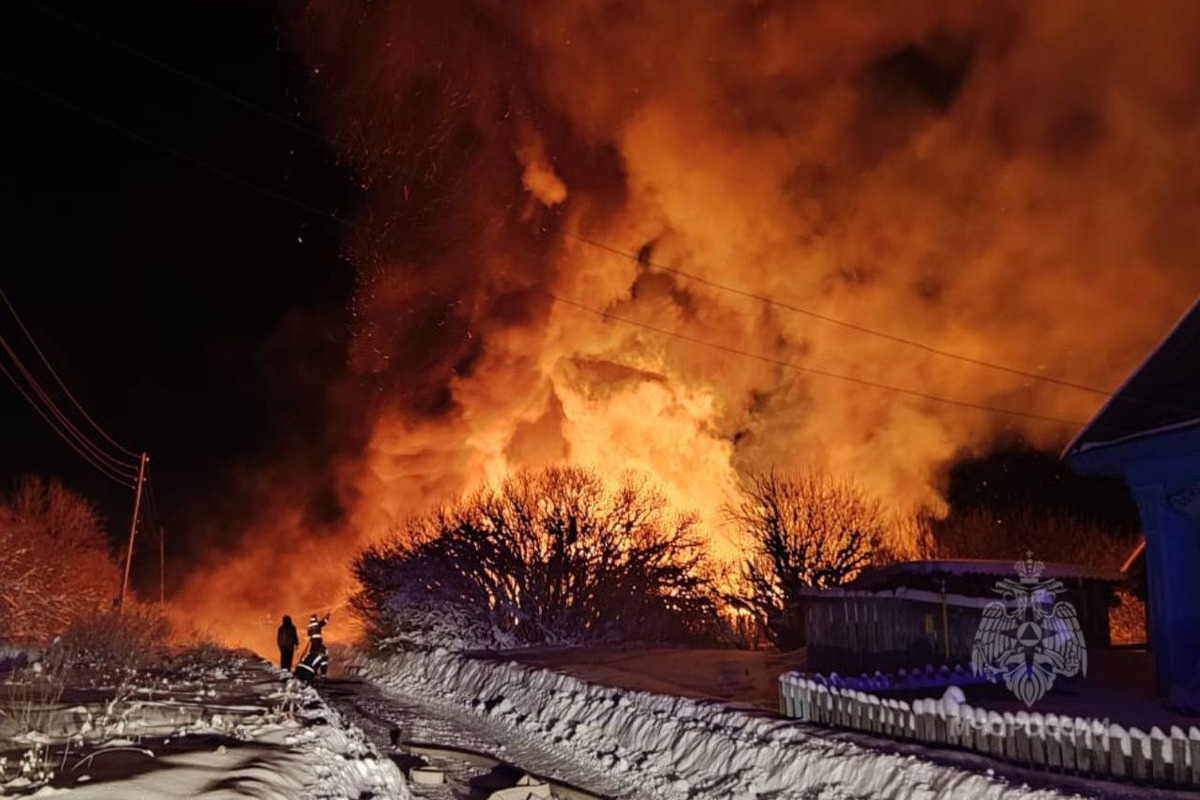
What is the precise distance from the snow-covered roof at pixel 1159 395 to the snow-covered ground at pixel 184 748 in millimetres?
10867

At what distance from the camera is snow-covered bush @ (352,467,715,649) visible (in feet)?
96.8

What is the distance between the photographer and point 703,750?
12117mm

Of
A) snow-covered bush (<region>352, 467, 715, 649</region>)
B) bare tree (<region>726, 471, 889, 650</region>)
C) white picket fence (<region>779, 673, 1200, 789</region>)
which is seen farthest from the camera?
bare tree (<region>726, 471, 889, 650</region>)

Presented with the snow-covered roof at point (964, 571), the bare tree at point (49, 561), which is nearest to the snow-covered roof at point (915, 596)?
the snow-covered roof at point (964, 571)

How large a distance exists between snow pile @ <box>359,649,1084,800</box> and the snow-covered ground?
316 centimetres

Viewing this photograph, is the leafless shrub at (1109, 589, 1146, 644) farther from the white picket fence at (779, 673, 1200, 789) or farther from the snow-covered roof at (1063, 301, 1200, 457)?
A: the white picket fence at (779, 673, 1200, 789)

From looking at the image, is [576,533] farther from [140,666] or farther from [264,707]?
[264,707]

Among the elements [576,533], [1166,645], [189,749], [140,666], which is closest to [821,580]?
[576,533]

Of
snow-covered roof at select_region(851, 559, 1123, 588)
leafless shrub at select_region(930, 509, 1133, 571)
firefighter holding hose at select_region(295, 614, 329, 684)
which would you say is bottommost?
firefighter holding hose at select_region(295, 614, 329, 684)

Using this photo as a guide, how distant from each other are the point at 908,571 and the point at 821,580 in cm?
1174

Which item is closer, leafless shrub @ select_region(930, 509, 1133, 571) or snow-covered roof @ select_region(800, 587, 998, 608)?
snow-covered roof @ select_region(800, 587, 998, 608)

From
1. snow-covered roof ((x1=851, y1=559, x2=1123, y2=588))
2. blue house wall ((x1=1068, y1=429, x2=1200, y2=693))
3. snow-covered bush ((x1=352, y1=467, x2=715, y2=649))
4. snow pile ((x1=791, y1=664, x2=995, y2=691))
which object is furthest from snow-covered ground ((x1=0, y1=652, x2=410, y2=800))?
snow-covered bush ((x1=352, y1=467, x2=715, y2=649))

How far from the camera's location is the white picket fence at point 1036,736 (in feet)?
28.1

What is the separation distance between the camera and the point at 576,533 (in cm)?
3045
